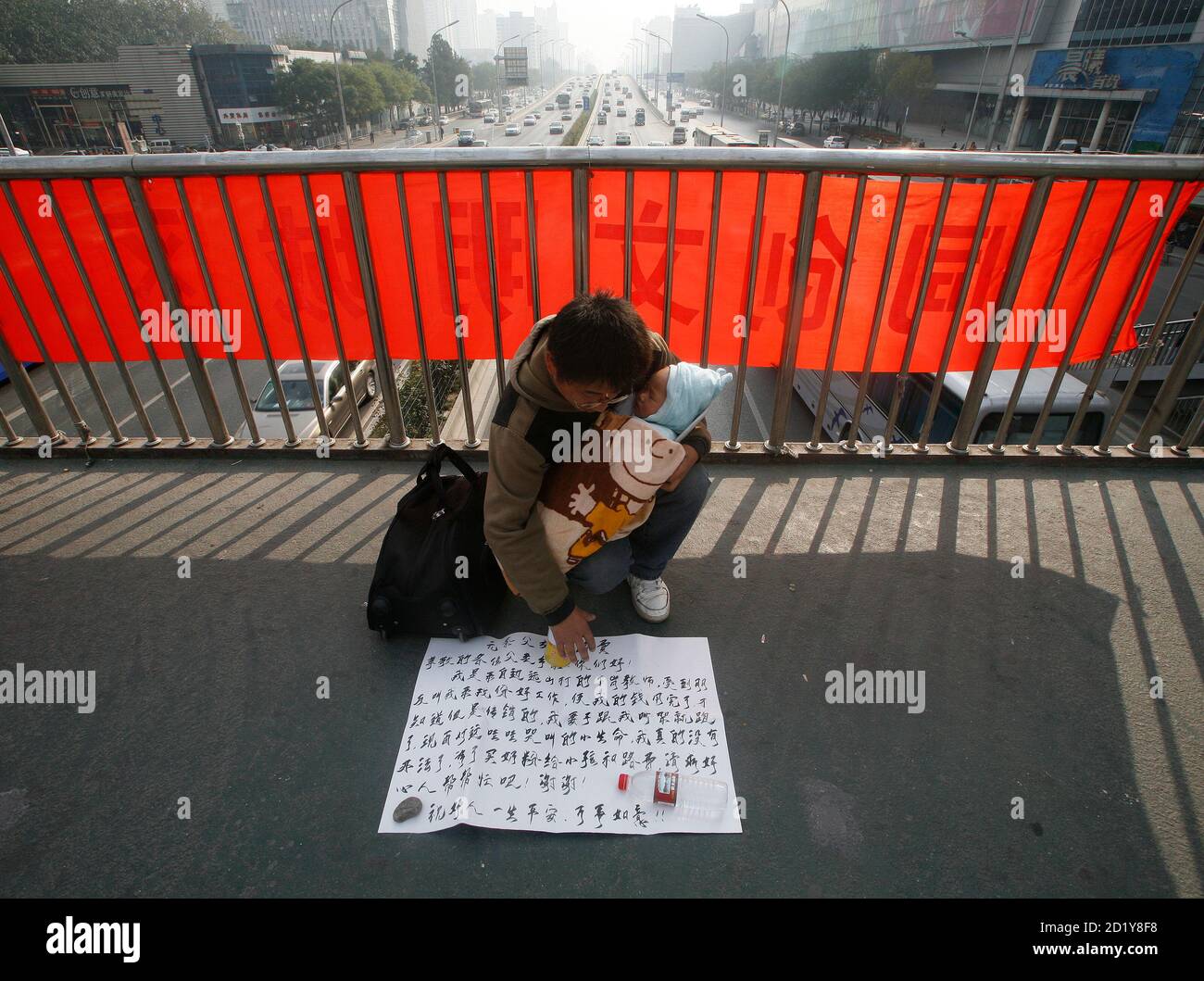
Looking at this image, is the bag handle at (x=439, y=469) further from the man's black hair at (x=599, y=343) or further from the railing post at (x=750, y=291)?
the railing post at (x=750, y=291)

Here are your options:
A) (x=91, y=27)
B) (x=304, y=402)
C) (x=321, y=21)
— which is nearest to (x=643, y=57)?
(x=321, y=21)

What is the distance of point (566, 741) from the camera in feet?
5.98

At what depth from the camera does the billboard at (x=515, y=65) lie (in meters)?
62.4

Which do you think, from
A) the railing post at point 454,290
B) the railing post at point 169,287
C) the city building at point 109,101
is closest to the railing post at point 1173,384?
the railing post at point 454,290

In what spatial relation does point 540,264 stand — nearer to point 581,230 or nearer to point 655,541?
point 581,230

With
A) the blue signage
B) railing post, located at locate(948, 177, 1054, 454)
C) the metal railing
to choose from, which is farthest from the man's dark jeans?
the blue signage

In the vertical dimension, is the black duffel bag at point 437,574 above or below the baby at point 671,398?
below

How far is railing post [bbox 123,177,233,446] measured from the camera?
106 inches

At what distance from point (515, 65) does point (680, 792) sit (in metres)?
76.6

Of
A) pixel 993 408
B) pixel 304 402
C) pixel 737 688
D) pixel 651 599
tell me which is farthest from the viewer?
pixel 304 402

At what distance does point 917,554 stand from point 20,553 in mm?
3739

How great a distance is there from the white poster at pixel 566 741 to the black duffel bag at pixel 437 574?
116mm

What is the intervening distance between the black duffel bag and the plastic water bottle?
0.73 m

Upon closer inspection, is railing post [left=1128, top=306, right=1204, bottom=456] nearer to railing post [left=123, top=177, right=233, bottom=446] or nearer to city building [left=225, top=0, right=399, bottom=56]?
railing post [left=123, top=177, right=233, bottom=446]
